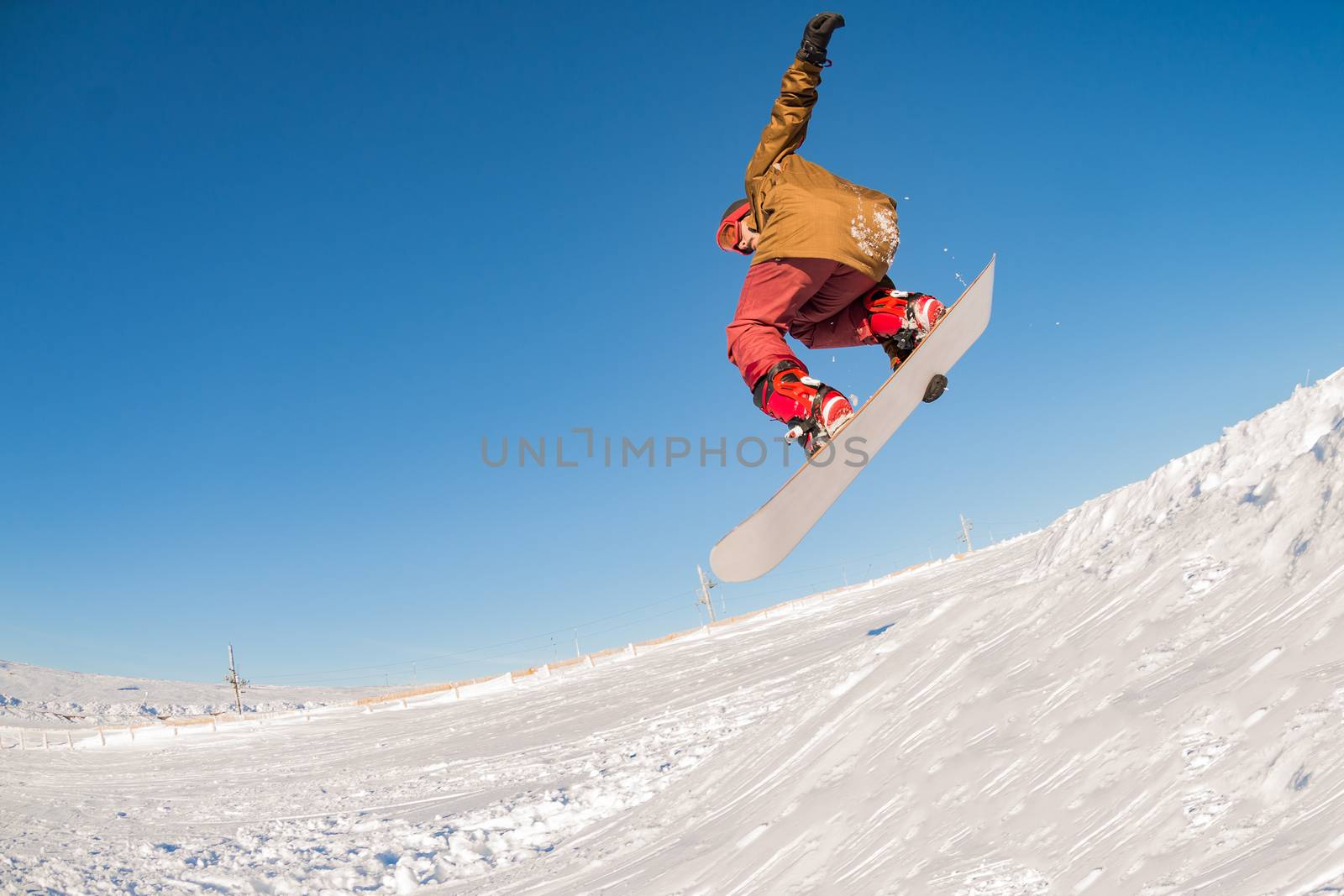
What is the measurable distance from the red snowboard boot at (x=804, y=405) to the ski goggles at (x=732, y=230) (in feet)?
2.94

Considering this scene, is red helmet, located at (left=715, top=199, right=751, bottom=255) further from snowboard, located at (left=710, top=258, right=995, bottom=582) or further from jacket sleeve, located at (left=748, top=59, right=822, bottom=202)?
snowboard, located at (left=710, top=258, right=995, bottom=582)

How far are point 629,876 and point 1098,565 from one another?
305 cm

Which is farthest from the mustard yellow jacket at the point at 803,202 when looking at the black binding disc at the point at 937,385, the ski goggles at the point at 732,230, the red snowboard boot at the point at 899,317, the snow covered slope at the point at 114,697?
the snow covered slope at the point at 114,697

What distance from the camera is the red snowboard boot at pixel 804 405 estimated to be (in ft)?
12.2

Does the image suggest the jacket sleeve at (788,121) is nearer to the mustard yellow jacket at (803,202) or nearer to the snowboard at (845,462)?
the mustard yellow jacket at (803,202)

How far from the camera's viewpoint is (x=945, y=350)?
4207 mm

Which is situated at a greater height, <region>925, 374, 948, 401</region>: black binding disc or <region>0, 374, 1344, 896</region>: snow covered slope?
<region>925, 374, 948, 401</region>: black binding disc

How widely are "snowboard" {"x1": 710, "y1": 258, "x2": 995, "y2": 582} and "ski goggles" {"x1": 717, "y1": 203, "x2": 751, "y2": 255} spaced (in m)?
1.17

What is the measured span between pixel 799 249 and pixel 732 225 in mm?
587

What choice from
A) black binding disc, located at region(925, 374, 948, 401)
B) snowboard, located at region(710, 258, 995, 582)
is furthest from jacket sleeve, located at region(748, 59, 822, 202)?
black binding disc, located at region(925, 374, 948, 401)

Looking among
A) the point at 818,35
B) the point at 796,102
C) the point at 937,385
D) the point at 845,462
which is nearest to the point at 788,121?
the point at 796,102

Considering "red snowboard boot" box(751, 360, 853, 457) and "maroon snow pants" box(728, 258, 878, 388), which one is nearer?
"red snowboard boot" box(751, 360, 853, 457)

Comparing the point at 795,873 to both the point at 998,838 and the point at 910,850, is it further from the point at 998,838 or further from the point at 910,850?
the point at 998,838

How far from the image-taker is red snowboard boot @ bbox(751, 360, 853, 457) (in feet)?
12.2
